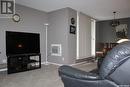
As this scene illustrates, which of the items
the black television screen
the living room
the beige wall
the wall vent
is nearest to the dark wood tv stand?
the living room

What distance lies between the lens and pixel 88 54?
6.75m

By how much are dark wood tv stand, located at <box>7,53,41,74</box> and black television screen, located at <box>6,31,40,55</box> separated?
225 mm

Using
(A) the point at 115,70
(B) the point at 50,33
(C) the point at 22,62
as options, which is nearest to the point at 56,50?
(B) the point at 50,33

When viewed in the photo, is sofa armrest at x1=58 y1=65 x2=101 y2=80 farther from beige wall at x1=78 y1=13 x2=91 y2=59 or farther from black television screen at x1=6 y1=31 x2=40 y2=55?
beige wall at x1=78 y1=13 x2=91 y2=59

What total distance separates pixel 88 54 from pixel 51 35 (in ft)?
7.40

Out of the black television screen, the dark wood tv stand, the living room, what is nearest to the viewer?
the dark wood tv stand

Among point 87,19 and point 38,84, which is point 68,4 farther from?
point 38,84

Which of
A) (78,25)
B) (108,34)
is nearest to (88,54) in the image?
(78,25)

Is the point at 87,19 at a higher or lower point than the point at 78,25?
higher

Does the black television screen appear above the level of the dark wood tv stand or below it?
above

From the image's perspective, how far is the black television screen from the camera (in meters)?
4.11

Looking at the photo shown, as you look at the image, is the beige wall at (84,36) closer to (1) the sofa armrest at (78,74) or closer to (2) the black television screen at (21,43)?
(2) the black television screen at (21,43)

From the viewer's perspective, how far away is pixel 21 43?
4.44 metres

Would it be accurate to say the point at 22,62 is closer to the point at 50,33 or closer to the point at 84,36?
the point at 50,33
